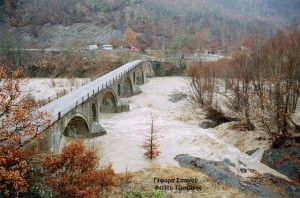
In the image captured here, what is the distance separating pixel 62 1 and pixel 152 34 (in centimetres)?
4434

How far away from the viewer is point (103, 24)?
4587 inches

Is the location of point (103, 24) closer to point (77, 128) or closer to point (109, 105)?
point (109, 105)

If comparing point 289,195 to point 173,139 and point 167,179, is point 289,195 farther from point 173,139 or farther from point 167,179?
point 173,139

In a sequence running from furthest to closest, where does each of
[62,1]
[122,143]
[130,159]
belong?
[62,1] < [122,143] < [130,159]

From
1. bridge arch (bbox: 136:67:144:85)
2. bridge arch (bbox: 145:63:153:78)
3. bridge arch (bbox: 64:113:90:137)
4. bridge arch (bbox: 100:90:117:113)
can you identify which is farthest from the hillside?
bridge arch (bbox: 64:113:90:137)

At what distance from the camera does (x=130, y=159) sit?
87.9 feet

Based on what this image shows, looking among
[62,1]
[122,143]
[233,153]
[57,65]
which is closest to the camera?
[233,153]

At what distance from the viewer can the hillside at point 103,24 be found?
109562 mm

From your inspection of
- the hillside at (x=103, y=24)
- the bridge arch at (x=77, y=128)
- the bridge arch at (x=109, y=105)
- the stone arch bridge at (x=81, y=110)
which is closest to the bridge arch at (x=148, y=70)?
the hillside at (x=103, y=24)

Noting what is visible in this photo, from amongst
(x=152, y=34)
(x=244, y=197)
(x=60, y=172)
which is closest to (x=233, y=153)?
(x=244, y=197)

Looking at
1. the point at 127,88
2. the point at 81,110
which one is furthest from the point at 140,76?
Result: the point at 81,110

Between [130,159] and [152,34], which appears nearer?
[130,159]

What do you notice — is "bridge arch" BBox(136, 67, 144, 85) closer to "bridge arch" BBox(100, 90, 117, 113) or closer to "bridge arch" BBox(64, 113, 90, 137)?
"bridge arch" BBox(100, 90, 117, 113)

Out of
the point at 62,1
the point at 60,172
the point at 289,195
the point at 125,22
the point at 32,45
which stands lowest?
the point at 289,195
